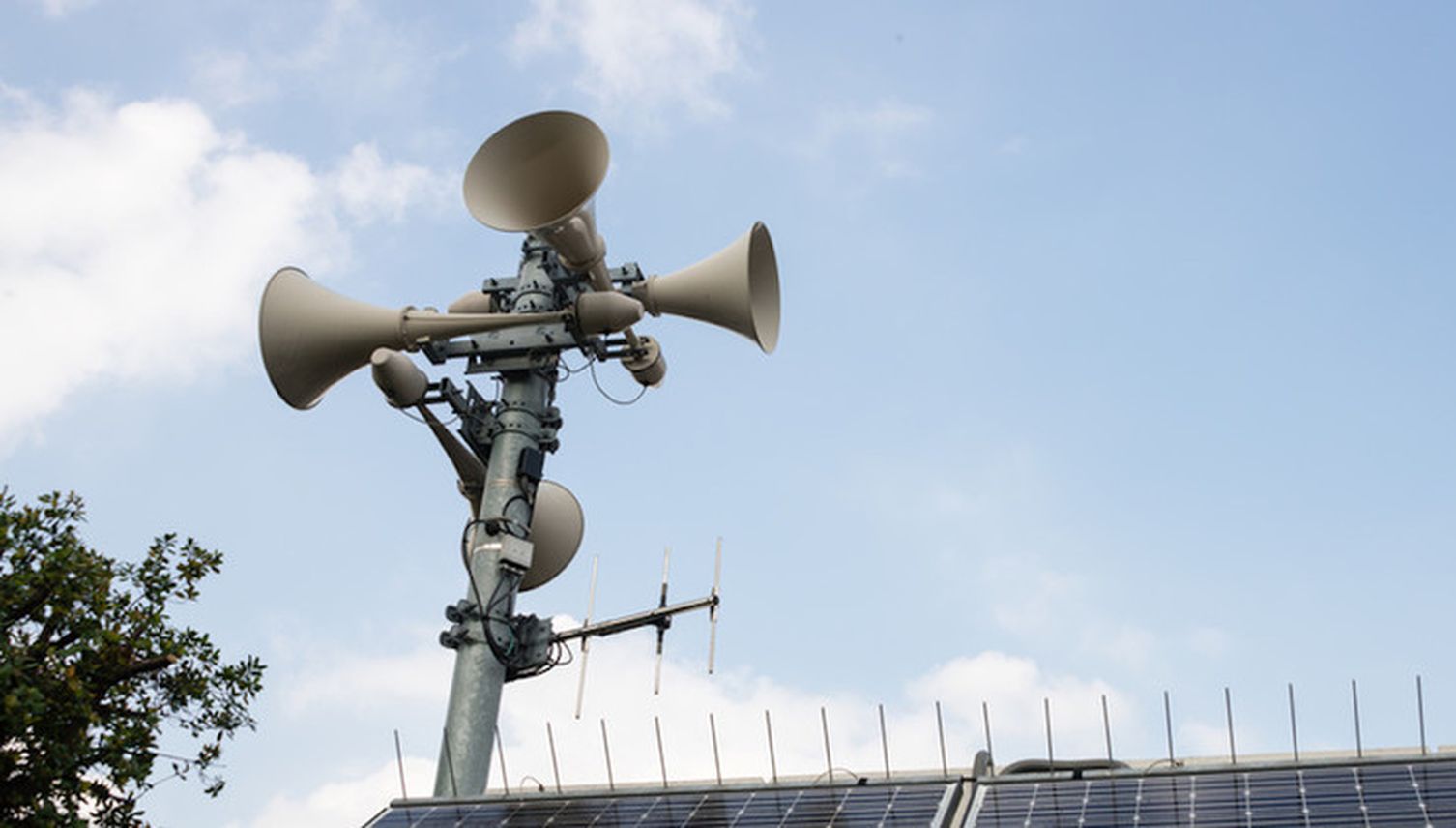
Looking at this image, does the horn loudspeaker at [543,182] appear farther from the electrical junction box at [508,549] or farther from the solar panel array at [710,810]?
the solar panel array at [710,810]

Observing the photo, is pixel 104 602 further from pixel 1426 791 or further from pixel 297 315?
pixel 1426 791

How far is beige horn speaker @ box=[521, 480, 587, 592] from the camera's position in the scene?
78.5 ft

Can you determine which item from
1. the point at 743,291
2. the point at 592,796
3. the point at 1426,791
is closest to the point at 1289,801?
the point at 1426,791

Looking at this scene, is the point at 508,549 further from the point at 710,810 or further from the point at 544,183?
the point at 710,810

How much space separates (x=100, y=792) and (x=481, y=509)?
7805mm

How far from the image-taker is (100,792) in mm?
14039

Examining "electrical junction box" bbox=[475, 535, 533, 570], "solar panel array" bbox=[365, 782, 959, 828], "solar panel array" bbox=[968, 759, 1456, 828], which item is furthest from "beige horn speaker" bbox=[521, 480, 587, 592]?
"solar panel array" bbox=[968, 759, 1456, 828]

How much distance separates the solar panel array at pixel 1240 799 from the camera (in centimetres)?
1279

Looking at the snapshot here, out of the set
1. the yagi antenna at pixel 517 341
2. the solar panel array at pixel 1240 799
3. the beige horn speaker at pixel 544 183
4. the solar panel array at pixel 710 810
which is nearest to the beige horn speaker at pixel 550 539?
the yagi antenna at pixel 517 341

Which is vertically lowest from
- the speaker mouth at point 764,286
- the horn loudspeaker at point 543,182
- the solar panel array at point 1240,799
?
the solar panel array at point 1240,799

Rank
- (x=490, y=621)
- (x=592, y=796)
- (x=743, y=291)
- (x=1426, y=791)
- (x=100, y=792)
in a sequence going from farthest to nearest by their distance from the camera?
(x=743, y=291) < (x=490, y=621) < (x=592, y=796) < (x=100, y=792) < (x=1426, y=791)

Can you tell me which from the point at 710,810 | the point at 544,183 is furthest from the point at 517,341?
the point at 710,810

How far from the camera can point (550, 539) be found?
2402 cm

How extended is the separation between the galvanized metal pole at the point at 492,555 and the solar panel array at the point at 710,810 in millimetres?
3066
